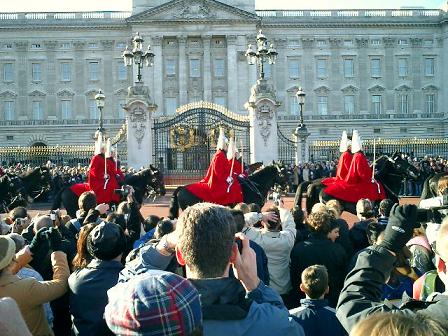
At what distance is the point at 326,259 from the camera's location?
600cm

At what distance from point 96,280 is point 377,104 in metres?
57.7

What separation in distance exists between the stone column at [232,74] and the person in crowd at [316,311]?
51.7 metres

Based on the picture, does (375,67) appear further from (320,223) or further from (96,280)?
(96,280)

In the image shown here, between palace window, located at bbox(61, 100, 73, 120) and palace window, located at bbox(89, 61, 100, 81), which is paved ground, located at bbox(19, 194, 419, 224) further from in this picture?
palace window, located at bbox(89, 61, 100, 81)

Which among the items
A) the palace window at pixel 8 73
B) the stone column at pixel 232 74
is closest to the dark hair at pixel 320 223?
the stone column at pixel 232 74

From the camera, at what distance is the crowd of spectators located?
7.61 ft

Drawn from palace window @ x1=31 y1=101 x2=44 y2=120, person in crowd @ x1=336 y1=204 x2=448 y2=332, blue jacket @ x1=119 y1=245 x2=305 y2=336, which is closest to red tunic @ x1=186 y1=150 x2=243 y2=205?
person in crowd @ x1=336 y1=204 x2=448 y2=332

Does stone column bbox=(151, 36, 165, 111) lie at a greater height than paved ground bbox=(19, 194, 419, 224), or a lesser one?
greater

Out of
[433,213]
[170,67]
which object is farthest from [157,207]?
[170,67]

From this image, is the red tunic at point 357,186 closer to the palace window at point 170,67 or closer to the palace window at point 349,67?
the palace window at point 170,67

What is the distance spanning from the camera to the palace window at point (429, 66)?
5950 centimetres

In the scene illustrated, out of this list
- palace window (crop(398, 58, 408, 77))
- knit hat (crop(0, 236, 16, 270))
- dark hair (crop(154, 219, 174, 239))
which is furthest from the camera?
palace window (crop(398, 58, 408, 77))

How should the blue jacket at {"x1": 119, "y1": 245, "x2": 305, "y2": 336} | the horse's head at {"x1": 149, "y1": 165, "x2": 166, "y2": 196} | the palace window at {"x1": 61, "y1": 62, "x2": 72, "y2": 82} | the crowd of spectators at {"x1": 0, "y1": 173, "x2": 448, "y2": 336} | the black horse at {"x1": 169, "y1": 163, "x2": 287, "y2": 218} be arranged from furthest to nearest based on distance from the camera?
the palace window at {"x1": 61, "y1": 62, "x2": 72, "y2": 82}, the horse's head at {"x1": 149, "y1": 165, "x2": 166, "y2": 196}, the black horse at {"x1": 169, "y1": 163, "x2": 287, "y2": 218}, the blue jacket at {"x1": 119, "y1": 245, "x2": 305, "y2": 336}, the crowd of spectators at {"x1": 0, "y1": 173, "x2": 448, "y2": 336}

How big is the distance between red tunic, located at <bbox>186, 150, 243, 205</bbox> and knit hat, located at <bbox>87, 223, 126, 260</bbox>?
8.55 meters
